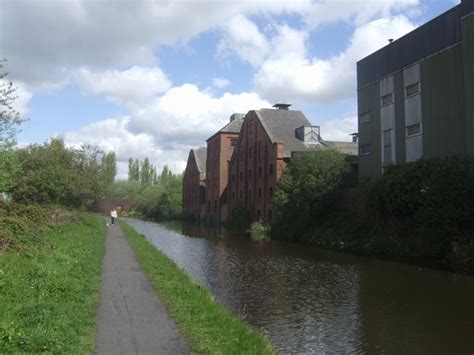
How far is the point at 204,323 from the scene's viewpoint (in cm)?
799

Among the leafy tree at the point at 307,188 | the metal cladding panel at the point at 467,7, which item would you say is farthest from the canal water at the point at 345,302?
the metal cladding panel at the point at 467,7

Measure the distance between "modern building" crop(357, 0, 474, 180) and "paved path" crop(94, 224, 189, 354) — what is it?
19624 mm

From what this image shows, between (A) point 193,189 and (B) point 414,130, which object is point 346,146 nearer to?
(B) point 414,130

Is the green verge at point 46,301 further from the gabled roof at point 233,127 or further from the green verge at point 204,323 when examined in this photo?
the gabled roof at point 233,127

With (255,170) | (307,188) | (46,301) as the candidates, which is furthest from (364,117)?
(46,301)

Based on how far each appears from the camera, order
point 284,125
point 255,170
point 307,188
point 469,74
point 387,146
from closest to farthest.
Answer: point 469,74 → point 387,146 → point 307,188 → point 284,125 → point 255,170

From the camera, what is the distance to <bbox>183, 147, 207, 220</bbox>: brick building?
233ft

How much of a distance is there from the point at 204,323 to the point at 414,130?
24.8 m

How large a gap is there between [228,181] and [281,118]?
482 inches

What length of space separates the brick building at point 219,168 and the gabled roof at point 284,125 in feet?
45.3

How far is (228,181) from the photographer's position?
5756 centimetres

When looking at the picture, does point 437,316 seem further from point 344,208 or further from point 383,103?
point 383,103

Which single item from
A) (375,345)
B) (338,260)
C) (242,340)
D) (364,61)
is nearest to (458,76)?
(364,61)

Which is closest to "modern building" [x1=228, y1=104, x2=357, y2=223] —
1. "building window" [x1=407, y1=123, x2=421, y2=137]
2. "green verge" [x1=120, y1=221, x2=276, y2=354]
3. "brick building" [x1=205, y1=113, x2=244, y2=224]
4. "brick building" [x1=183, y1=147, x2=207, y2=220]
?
"brick building" [x1=205, y1=113, x2=244, y2=224]
